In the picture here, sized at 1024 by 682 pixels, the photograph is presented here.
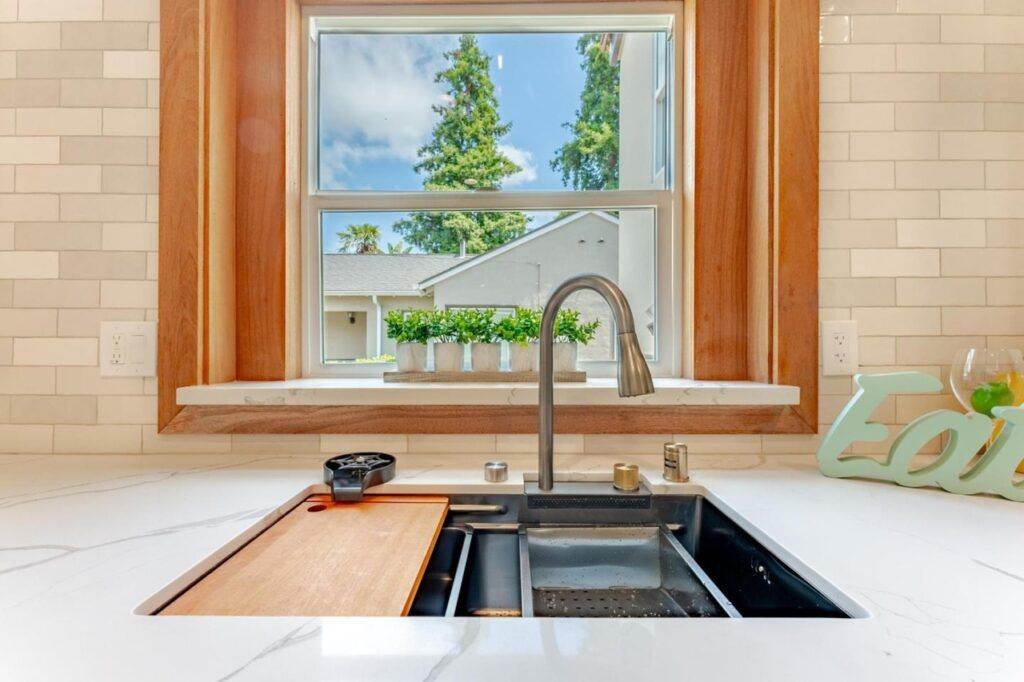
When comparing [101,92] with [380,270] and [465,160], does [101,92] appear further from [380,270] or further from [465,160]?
[465,160]

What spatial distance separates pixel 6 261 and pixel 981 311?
7.61ft

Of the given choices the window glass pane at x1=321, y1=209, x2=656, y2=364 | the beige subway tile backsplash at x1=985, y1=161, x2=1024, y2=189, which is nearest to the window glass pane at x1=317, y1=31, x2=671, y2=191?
the window glass pane at x1=321, y1=209, x2=656, y2=364

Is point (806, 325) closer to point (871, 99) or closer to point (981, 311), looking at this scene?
point (981, 311)

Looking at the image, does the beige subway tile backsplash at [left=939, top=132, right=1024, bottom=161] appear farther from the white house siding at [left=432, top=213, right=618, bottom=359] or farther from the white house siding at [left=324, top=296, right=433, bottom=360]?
the white house siding at [left=324, top=296, right=433, bottom=360]

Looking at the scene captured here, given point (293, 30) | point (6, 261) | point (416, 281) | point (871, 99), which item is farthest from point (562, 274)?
point (6, 261)

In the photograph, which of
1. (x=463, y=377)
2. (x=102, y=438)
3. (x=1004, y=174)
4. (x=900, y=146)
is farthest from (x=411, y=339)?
(x=1004, y=174)

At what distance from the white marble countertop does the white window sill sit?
0.99ft

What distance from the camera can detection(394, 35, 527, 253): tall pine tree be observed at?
1.56 metres

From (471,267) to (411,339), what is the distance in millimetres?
291

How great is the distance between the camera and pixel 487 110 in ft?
5.20

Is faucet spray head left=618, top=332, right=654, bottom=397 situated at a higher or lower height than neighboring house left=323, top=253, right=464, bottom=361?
lower

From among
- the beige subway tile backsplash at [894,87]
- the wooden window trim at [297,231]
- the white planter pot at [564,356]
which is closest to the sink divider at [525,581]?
the wooden window trim at [297,231]

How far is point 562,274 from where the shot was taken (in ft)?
5.04

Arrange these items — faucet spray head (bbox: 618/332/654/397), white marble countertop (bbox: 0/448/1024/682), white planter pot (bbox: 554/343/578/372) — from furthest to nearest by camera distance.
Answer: white planter pot (bbox: 554/343/578/372) < faucet spray head (bbox: 618/332/654/397) < white marble countertop (bbox: 0/448/1024/682)
